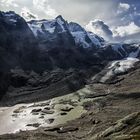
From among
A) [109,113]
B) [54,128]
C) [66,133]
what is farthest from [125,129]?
[109,113]

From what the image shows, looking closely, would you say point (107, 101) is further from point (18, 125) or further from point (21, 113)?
point (18, 125)

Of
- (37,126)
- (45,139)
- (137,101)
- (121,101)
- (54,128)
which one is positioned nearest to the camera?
(45,139)

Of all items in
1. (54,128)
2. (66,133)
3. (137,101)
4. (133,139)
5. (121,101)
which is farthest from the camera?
(121,101)

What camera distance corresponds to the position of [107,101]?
193m

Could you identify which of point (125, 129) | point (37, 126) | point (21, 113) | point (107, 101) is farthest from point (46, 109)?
point (125, 129)

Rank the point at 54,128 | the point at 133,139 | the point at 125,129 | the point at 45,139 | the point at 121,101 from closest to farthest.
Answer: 1. the point at 133,139
2. the point at 125,129
3. the point at 45,139
4. the point at 54,128
5. the point at 121,101

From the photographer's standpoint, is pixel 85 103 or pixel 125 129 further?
pixel 85 103

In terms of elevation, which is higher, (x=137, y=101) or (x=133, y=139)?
(x=137, y=101)

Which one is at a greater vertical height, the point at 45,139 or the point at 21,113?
the point at 21,113

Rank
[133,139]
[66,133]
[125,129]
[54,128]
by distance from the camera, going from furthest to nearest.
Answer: [54,128] → [66,133] → [125,129] → [133,139]

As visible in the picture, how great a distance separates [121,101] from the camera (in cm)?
18725

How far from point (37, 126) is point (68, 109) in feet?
121

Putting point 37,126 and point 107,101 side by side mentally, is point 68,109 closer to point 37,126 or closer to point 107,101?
point 107,101

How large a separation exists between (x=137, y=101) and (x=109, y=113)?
32.3 metres
